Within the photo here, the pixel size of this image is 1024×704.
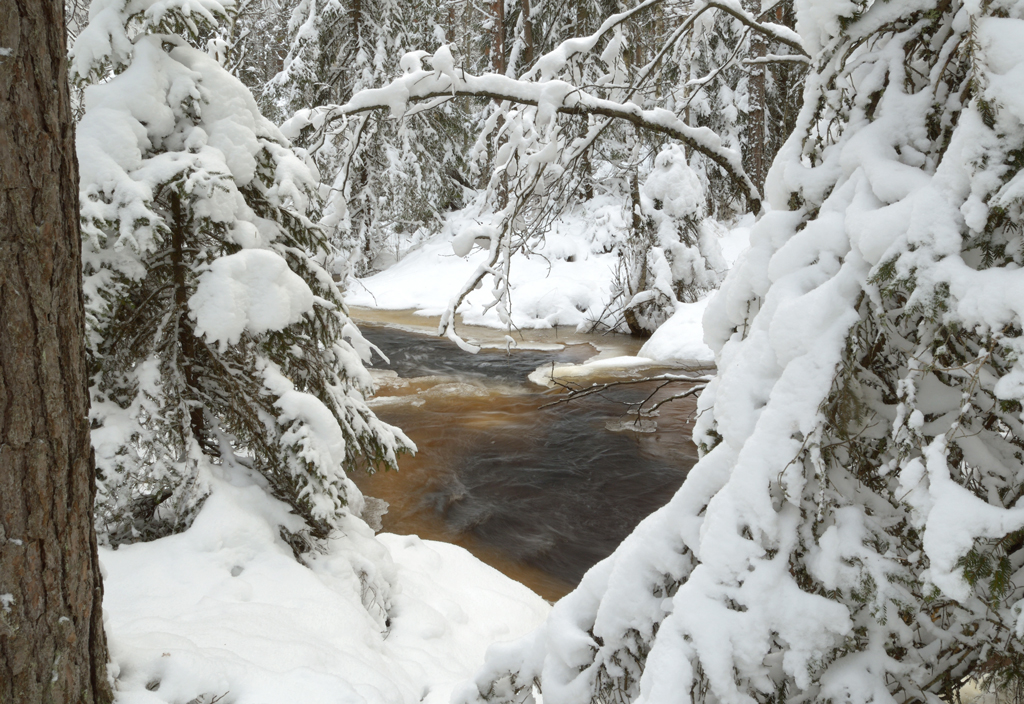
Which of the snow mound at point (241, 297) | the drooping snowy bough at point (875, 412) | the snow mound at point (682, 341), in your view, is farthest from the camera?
the snow mound at point (682, 341)

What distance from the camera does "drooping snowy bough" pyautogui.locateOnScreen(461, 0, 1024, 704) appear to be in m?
1.47

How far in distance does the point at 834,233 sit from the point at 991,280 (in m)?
0.44

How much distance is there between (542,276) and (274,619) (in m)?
18.2

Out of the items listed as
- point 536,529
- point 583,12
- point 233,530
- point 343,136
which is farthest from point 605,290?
point 233,530

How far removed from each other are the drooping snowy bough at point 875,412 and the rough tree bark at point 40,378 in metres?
1.73

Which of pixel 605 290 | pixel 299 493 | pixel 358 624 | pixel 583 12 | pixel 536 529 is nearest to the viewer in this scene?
pixel 358 624

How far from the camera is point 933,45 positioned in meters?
1.81

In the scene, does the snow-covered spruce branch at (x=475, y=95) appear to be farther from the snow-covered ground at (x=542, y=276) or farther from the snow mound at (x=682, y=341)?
the snow-covered ground at (x=542, y=276)

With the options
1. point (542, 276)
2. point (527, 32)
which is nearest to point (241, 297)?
point (542, 276)

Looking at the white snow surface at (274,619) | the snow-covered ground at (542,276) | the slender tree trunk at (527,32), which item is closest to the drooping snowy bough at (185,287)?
the white snow surface at (274,619)

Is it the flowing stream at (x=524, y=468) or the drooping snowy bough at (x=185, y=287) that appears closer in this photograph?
the drooping snowy bough at (x=185, y=287)

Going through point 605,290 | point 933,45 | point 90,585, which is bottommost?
point 605,290

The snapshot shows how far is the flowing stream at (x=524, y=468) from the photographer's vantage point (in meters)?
6.88

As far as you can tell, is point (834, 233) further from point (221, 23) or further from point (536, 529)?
point (536, 529)
